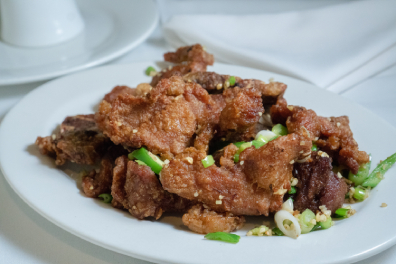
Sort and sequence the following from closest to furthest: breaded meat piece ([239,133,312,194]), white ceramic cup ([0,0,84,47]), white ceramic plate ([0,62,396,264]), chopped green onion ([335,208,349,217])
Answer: white ceramic plate ([0,62,396,264]) < breaded meat piece ([239,133,312,194]) < chopped green onion ([335,208,349,217]) < white ceramic cup ([0,0,84,47])

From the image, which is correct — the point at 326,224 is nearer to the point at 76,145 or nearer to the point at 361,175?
the point at 361,175

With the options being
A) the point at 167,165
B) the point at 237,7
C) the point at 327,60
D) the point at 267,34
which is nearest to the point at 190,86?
Answer: the point at 167,165

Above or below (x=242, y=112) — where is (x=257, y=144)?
below

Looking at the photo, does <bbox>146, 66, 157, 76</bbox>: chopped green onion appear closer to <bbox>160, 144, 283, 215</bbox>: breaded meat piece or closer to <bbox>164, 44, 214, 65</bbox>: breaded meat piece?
<bbox>164, 44, 214, 65</bbox>: breaded meat piece

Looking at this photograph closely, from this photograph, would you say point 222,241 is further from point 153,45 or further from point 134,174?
point 153,45

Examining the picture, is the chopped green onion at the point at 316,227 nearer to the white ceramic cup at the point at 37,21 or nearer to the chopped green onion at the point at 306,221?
the chopped green onion at the point at 306,221

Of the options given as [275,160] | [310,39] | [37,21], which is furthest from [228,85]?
[37,21]

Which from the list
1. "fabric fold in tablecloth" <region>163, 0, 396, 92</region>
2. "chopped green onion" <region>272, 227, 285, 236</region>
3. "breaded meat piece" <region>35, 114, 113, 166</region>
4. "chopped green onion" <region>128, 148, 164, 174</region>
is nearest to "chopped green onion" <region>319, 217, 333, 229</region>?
"chopped green onion" <region>272, 227, 285, 236</region>
